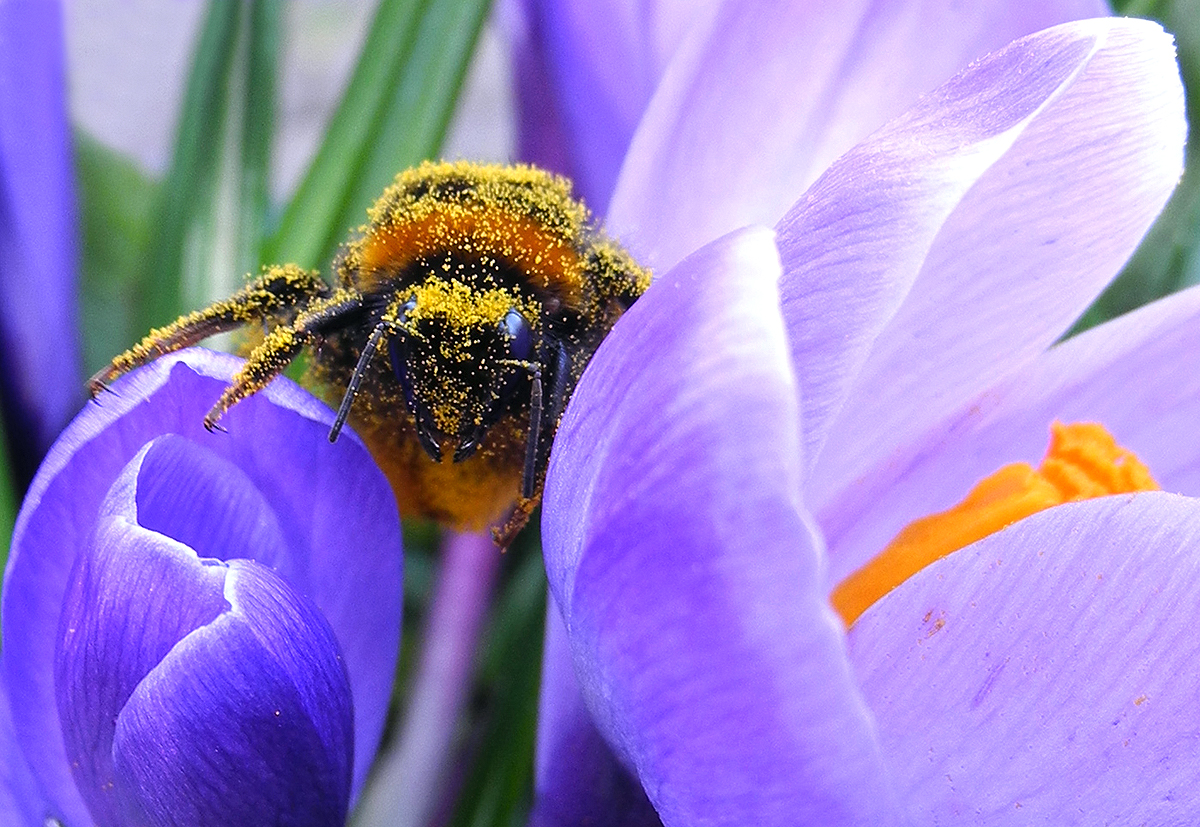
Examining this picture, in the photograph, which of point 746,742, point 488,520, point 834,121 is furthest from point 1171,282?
point 746,742

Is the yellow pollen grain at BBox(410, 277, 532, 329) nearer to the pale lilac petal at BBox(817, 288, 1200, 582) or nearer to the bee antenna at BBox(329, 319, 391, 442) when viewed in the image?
the bee antenna at BBox(329, 319, 391, 442)

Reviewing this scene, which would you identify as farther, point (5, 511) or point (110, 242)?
point (110, 242)

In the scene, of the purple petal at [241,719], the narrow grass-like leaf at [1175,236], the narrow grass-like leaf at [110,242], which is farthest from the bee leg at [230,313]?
the narrow grass-like leaf at [1175,236]

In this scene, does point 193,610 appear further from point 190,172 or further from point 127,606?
point 190,172

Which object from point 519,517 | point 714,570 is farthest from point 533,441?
point 714,570

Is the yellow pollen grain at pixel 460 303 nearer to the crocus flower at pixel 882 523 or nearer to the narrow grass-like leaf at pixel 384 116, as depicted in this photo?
the crocus flower at pixel 882 523

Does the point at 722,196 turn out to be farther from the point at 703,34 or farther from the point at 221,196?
the point at 221,196
